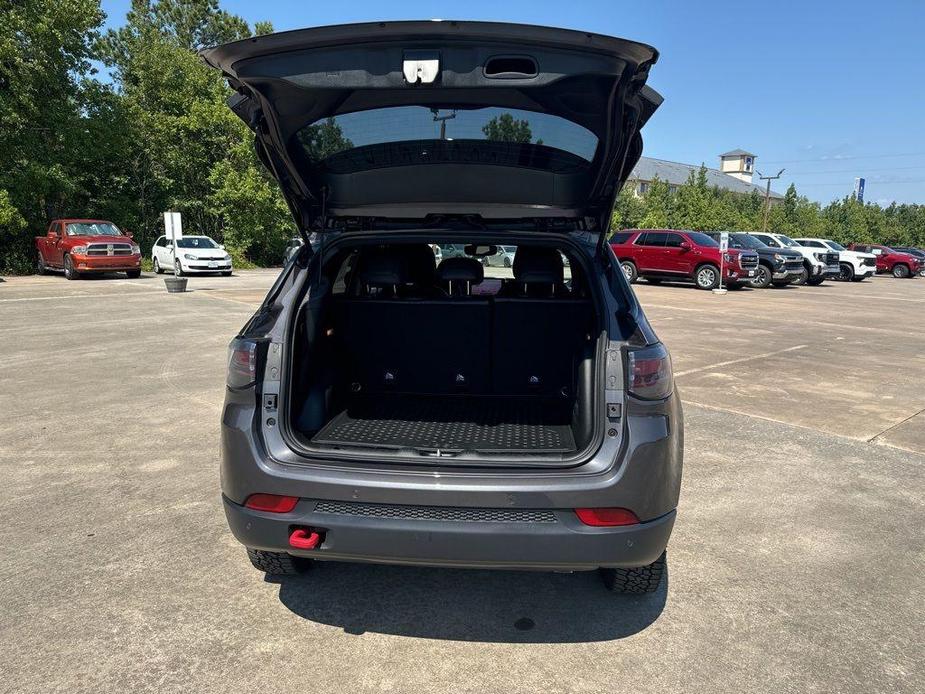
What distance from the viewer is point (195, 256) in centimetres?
2277

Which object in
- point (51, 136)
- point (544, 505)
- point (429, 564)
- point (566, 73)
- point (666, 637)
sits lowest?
point (666, 637)

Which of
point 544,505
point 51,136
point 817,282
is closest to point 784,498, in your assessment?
point 544,505

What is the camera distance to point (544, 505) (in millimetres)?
2375

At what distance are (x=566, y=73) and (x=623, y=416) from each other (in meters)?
1.28

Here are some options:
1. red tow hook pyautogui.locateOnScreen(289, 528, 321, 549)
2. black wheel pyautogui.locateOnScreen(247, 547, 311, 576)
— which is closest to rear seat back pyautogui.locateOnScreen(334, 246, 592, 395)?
black wheel pyautogui.locateOnScreen(247, 547, 311, 576)

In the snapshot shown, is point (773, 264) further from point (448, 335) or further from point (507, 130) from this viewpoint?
point (507, 130)

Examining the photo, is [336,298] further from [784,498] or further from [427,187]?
[784,498]

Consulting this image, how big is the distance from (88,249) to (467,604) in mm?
22131

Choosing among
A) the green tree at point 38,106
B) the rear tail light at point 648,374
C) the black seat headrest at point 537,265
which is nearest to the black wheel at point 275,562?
the rear tail light at point 648,374

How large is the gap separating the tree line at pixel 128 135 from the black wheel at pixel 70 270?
2.58 metres

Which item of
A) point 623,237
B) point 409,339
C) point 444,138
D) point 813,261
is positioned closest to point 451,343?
point 409,339

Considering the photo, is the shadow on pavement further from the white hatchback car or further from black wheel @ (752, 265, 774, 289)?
black wheel @ (752, 265, 774, 289)

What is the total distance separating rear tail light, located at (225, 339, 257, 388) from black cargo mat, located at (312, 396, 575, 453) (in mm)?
396

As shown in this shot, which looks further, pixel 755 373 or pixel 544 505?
pixel 755 373
